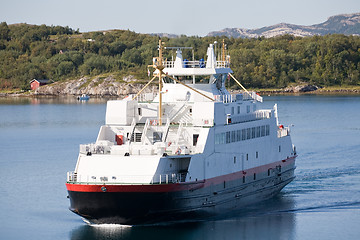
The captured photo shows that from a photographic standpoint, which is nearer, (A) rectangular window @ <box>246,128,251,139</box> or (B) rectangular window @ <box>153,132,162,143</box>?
(B) rectangular window @ <box>153,132,162,143</box>

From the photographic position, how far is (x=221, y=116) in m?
35.4

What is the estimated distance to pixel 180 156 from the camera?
106 feet

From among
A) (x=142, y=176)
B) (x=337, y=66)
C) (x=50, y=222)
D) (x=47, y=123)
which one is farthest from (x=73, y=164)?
(x=337, y=66)

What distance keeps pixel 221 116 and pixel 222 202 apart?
4130 mm

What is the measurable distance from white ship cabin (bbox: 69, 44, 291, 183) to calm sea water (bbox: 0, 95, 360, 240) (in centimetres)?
274

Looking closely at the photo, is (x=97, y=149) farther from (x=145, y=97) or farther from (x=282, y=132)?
(x=282, y=132)

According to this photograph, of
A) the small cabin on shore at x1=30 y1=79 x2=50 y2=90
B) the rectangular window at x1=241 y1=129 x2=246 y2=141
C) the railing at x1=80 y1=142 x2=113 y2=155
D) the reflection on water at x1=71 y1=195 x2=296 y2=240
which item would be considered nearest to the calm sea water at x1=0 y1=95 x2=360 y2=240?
the reflection on water at x1=71 y1=195 x2=296 y2=240

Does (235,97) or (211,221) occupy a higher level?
(235,97)

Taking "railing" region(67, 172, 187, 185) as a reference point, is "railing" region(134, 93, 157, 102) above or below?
above

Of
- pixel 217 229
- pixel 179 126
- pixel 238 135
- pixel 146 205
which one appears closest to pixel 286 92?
pixel 238 135

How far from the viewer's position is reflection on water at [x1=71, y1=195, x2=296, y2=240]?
3231 cm

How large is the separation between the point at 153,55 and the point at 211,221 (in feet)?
368

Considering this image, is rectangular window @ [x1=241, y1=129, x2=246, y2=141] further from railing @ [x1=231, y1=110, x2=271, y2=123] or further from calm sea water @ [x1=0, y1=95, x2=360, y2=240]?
calm sea water @ [x1=0, y1=95, x2=360, y2=240]

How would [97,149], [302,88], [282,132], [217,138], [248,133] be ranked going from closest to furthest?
[97,149]
[217,138]
[248,133]
[282,132]
[302,88]
